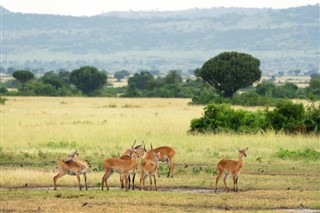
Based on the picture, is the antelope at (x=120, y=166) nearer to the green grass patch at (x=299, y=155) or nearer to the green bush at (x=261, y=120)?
the green grass patch at (x=299, y=155)

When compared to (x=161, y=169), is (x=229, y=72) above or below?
above

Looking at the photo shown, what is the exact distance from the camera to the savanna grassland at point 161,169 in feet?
60.7

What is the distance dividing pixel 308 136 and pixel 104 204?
19.7m

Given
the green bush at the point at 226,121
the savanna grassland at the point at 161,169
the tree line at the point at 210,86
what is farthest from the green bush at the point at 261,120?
the tree line at the point at 210,86

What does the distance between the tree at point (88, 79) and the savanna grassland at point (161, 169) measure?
2092 inches

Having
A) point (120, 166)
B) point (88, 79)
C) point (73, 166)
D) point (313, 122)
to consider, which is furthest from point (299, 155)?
point (88, 79)

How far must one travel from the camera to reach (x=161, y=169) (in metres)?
26.3

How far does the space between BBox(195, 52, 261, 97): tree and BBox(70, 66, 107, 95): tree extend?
101ft

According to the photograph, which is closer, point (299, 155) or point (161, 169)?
point (161, 169)

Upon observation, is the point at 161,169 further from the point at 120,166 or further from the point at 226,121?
the point at 226,121

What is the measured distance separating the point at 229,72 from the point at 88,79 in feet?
115

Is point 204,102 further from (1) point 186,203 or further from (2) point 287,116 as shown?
(1) point 186,203

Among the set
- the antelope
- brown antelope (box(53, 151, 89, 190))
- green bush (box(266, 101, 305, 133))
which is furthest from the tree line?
brown antelope (box(53, 151, 89, 190))

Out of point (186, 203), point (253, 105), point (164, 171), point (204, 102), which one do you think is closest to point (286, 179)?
point (164, 171)
